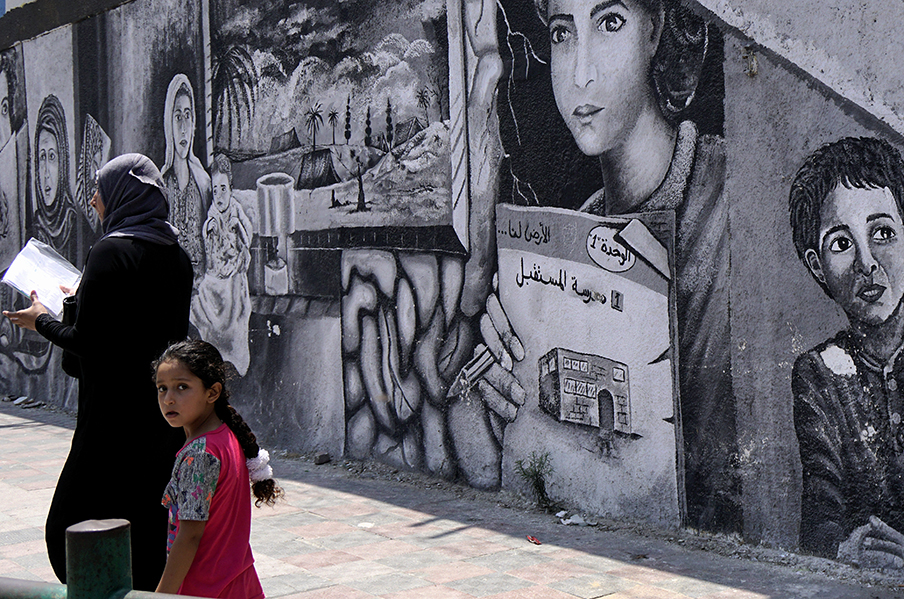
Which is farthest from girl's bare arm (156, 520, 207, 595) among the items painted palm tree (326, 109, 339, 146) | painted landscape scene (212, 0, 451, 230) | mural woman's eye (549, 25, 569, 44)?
painted palm tree (326, 109, 339, 146)

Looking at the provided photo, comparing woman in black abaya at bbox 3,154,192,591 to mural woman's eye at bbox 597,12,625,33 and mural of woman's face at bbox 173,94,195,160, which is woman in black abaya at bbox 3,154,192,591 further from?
mural of woman's face at bbox 173,94,195,160

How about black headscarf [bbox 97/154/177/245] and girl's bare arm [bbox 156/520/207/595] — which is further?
black headscarf [bbox 97/154/177/245]

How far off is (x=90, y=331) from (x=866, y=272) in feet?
10.3

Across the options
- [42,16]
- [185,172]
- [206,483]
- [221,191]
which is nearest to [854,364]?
[206,483]

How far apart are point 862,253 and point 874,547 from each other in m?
1.25

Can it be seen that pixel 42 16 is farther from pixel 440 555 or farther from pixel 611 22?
pixel 440 555

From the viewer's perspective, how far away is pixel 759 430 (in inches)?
183

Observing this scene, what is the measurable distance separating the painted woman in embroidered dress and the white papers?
4.76m

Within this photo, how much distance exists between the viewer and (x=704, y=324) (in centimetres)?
486

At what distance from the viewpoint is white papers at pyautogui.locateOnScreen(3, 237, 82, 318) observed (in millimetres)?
3383

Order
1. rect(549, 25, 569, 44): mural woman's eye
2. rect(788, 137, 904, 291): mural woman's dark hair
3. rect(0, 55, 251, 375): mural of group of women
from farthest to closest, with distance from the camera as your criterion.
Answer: rect(0, 55, 251, 375): mural of group of women
rect(549, 25, 569, 44): mural woman's eye
rect(788, 137, 904, 291): mural woman's dark hair

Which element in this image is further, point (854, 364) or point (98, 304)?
point (854, 364)

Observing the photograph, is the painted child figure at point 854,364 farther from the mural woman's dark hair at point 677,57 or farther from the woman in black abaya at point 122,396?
the woman in black abaya at point 122,396

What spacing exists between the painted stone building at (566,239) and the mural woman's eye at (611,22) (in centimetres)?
1
